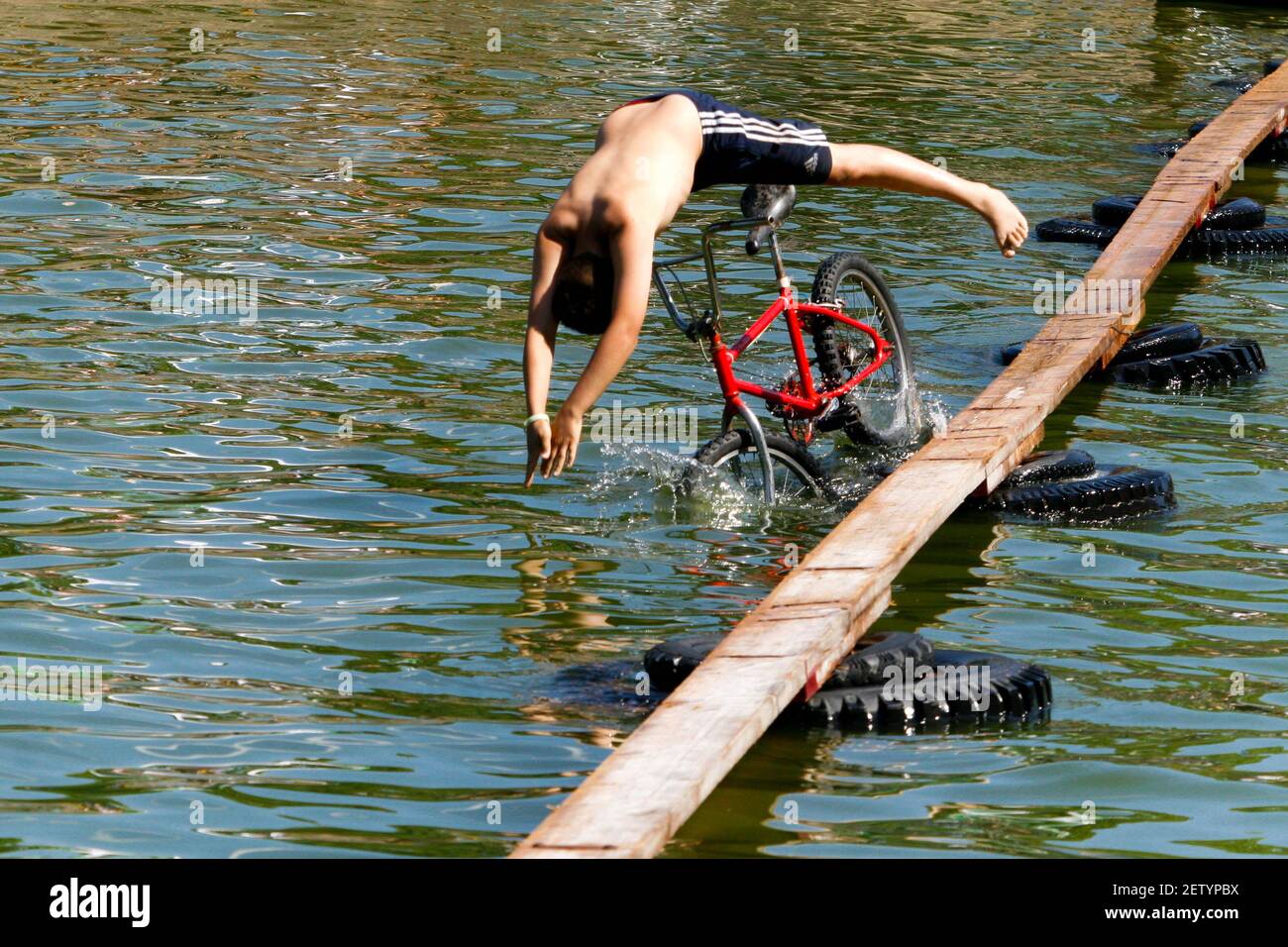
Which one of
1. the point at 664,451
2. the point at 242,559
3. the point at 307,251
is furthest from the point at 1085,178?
the point at 242,559

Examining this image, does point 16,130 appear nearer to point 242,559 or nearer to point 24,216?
point 24,216

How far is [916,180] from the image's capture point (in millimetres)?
7855

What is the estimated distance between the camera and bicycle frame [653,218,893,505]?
7859mm

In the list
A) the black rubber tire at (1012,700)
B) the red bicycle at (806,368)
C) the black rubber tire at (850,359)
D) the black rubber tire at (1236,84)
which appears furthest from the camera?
the black rubber tire at (1236,84)

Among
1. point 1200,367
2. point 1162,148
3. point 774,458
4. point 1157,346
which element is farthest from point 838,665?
point 1162,148

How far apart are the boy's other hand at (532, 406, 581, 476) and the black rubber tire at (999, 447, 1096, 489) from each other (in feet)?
7.09

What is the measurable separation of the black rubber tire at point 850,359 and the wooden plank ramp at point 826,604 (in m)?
0.35

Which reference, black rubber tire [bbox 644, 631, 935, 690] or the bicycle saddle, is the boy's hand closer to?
black rubber tire [bbox 644, 631, 935, 690]

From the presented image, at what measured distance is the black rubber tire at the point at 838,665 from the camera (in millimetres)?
6148

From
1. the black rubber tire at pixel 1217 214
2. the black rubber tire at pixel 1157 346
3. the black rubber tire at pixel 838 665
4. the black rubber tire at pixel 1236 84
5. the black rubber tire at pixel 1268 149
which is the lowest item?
the black rubber tire at pixel 838 665

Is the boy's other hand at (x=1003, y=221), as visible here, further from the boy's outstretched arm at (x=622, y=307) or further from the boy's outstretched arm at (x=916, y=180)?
the boy's outstretched arm at (x=622, y=307)

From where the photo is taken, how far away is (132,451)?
341 inches

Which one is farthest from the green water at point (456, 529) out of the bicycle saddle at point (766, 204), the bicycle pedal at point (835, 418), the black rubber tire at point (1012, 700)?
the bicycle saddle at point (766, 204)

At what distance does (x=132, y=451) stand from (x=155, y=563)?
4.81 ft
